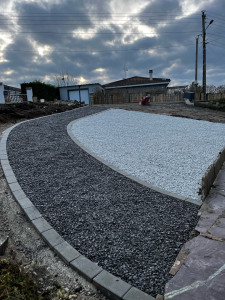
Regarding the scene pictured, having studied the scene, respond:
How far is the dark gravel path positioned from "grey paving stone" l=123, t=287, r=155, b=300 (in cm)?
7

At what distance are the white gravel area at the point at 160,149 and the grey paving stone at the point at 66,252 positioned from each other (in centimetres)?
216

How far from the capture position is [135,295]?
76.2 inches

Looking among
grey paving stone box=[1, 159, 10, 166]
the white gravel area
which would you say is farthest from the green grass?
grey paving stone box=[1, 159, 10, 166]

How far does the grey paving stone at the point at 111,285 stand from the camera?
1.97m

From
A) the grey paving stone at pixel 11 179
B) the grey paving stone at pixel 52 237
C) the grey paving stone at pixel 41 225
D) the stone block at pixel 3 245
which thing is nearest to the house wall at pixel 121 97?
the grey paving stone at pixel 11 179

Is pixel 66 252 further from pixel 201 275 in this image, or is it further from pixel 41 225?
pixel 201 275

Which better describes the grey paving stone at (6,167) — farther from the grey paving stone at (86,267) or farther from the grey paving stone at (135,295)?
the grey paving stone at (135,295)

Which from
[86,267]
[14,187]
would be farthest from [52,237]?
[14,187]

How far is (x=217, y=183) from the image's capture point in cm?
371

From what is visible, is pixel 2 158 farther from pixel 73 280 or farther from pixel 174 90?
pixel 174 90

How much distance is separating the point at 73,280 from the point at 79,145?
4950 millimetres

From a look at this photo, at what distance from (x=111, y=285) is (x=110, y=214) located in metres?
1.22

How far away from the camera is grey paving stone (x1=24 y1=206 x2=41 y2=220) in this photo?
3182 millimetres

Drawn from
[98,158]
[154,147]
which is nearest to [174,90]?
[154,147]
